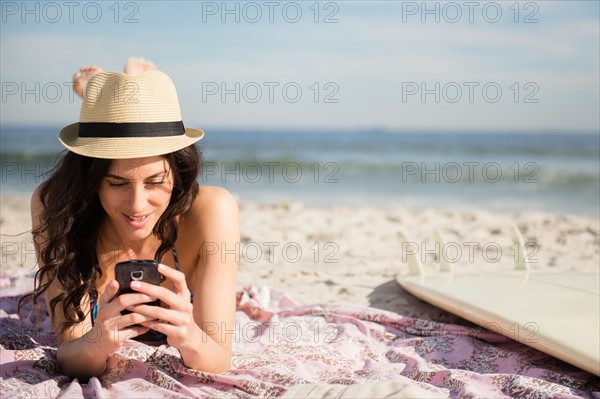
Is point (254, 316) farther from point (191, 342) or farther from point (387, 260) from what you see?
point (387, 260)

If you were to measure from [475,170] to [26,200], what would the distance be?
1093 centimetres

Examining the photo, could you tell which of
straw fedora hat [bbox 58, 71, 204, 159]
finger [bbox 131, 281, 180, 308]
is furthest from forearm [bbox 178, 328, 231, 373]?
straw fedora hat [bbox 58, 71, 204, 159]

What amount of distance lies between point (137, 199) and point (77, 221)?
19.6 inches

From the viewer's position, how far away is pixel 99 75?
2.63 metres

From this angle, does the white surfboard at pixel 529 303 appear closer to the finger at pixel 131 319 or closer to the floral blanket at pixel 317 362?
the floral blanket at pixel 317 362

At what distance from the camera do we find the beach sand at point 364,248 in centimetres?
467

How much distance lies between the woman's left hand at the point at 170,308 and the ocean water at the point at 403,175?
8.31 meters

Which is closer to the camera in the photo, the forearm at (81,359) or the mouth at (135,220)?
the mouth at (135,220)

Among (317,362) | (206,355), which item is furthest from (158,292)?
(317,362)

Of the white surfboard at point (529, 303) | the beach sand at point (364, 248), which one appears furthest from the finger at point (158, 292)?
the beach sand at point (364, 248)

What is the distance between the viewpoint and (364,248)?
20.7 ft

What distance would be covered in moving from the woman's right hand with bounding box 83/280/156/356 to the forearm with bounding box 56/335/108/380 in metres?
0.17

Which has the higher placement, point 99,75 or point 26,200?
point 99,75

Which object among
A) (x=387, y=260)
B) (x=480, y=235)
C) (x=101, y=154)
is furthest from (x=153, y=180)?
(x=480, y=235)
